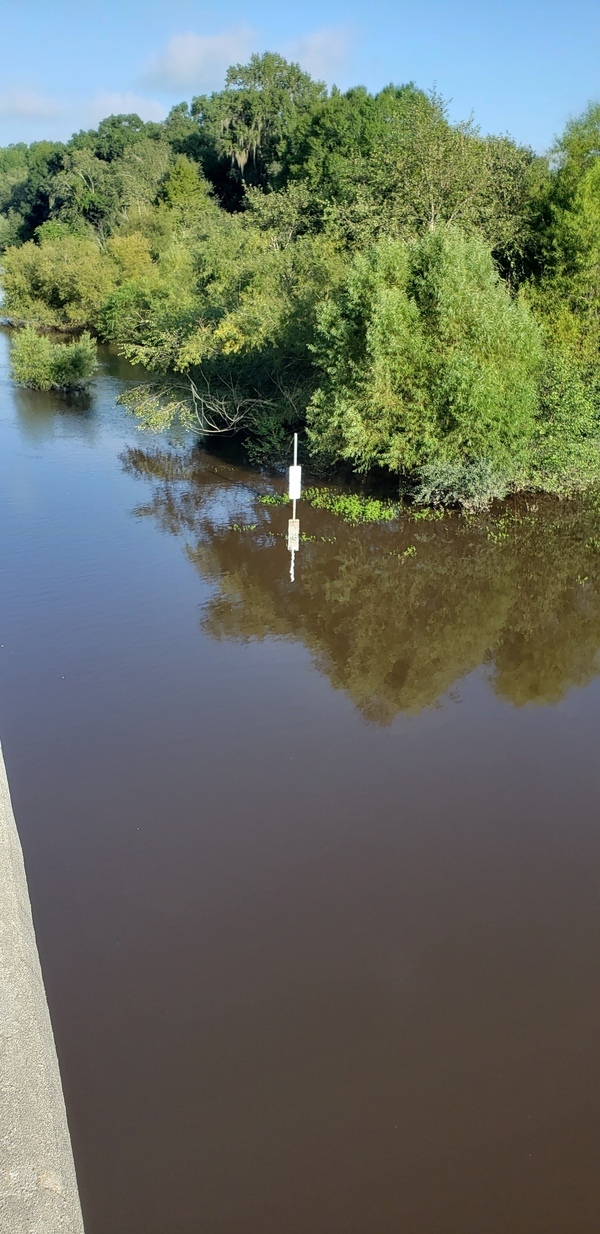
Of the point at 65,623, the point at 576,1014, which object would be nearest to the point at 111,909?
the point at 576,1014

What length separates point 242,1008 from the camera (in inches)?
273

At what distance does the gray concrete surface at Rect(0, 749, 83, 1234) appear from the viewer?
202 inches

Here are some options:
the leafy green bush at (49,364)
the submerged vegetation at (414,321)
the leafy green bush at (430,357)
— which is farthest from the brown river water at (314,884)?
the leafy green bush at (49,364)

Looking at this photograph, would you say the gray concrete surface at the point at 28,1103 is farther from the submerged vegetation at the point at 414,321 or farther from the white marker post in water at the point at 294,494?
the submerged vegetation at the point at 414,321

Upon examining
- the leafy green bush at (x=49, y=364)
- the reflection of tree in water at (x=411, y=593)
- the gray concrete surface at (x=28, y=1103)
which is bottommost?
the gray concrete surface at (x=28, y=1103)

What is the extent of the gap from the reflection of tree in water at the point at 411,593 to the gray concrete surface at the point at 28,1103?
5753mm

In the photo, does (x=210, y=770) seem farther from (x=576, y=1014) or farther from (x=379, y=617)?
(x=379, y=617)

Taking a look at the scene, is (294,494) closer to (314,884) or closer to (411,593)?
(411,593)

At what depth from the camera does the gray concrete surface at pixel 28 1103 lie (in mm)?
5133

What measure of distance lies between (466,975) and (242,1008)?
195 cm

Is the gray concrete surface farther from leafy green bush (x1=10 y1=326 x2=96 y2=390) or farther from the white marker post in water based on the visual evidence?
leafy green bush (x1=10 y1=326 x2=96 y2=390)

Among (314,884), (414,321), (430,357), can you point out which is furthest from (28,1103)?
(414,321)

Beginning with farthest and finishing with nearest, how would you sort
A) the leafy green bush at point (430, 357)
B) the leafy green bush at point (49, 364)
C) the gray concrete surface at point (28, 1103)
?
the leafy green bush at point (49, 364) < the leafy green bush at point (430, 357) < the gray concrete surface at point (28, 1103)

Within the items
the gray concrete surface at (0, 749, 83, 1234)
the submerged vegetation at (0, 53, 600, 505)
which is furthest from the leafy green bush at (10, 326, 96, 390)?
the gray concrete surface at (0, 749, 83, 1234)
